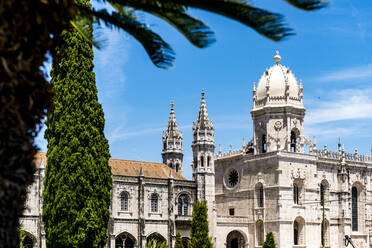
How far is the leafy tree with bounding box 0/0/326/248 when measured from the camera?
6.61 meters

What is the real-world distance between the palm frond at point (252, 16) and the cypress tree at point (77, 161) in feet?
64.3

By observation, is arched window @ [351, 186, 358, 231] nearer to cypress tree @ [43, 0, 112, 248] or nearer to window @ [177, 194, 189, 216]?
window @ [177, 194, 189, 216]

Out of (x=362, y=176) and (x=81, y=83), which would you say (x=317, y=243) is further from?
(x=81, y=83)

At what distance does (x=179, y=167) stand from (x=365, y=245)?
76.5ft

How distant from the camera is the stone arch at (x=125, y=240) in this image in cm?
5169

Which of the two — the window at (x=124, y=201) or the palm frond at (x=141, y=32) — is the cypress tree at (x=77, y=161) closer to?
the palm frond at (x=141, y=32)

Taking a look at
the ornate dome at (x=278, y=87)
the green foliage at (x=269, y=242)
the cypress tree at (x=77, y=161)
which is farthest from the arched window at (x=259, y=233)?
the cypress tree at (x=77, y=161)

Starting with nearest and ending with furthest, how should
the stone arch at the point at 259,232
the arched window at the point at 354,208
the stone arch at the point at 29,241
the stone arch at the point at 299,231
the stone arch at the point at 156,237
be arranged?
the stone arch at the point at 29,241
the stone arch at the point at 156,237
the stone arch at the point at 259,232
the stone arch at the point at 299,231
the arched window at the point at 354,208

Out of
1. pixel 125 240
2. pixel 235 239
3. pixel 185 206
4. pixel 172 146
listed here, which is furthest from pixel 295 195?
pixel 125 240

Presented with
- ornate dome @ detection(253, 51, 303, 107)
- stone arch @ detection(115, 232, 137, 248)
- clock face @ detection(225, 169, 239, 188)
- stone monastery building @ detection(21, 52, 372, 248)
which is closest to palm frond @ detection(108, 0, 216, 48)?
stone monastery building @ detection(21, 52, 372, 248)

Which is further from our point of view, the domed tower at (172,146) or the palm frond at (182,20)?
the domed tower at (172,146)

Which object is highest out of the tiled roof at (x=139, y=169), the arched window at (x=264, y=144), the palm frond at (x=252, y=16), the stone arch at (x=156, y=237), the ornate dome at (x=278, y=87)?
the ornate dome at (x=278, y=87)

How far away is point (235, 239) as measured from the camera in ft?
200

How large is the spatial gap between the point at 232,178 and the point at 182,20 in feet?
185
